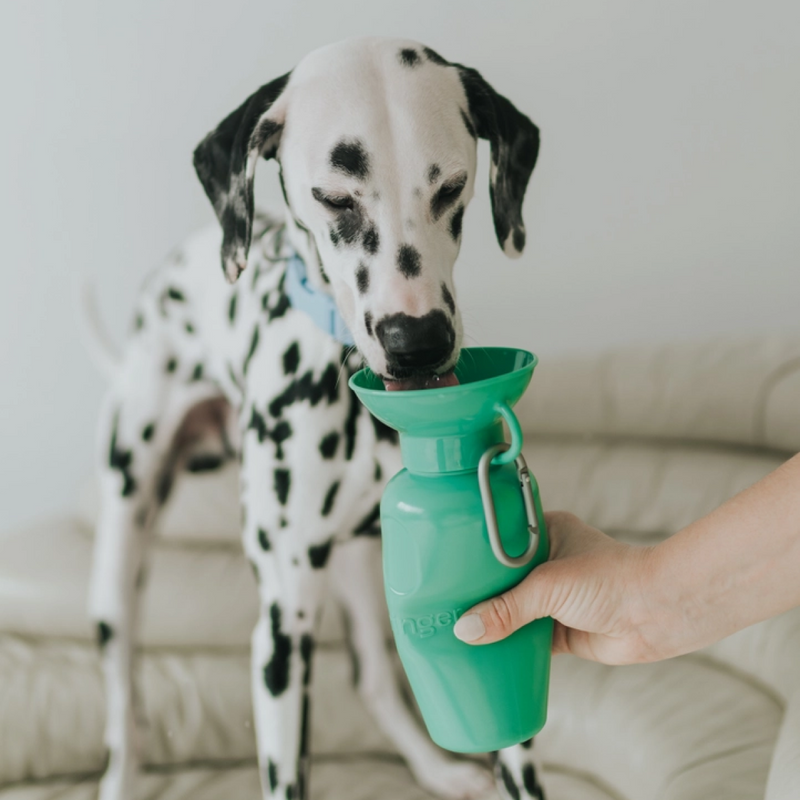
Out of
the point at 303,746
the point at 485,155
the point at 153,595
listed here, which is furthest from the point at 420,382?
the point at 153,595

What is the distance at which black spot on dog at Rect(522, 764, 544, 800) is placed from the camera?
3.38ft

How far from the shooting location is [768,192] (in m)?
1.55

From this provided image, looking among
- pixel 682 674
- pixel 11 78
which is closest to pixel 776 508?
pixel 682 674

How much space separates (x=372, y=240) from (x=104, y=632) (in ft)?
2.56

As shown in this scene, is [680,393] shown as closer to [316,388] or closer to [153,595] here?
[316,388]

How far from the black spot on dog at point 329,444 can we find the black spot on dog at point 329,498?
0.03 meters

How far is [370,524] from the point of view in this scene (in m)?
1.08

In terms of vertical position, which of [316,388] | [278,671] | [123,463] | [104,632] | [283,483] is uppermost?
[316,388]

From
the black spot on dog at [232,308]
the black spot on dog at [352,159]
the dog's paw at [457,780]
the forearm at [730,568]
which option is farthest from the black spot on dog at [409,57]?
the dog's paw at [457,780]

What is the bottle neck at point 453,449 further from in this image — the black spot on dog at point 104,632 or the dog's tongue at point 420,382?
the black spot on dog at point 104,632

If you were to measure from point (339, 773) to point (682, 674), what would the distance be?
60 centimetres

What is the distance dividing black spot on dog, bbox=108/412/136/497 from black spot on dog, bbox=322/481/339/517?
40 centimetres

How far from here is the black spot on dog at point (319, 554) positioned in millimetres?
1010

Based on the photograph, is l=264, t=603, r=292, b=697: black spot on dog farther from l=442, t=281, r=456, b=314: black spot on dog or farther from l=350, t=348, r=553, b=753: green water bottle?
l=442, t=281, r=456, b=314: black spot on dog
